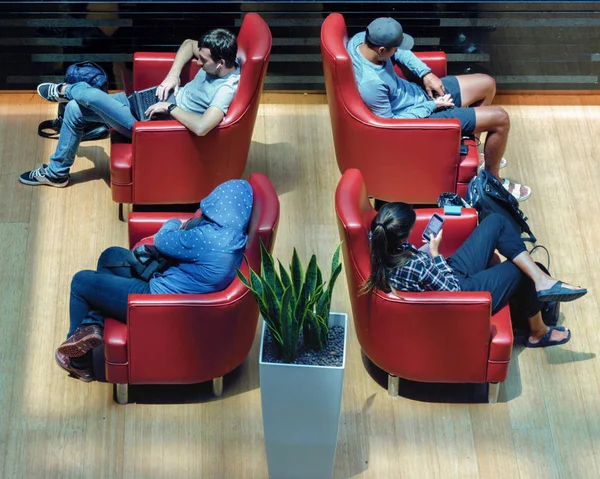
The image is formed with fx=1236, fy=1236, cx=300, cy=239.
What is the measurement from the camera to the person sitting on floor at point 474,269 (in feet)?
17.0

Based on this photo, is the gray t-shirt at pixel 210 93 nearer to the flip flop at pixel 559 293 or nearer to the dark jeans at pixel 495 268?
the dark jeans at pixel 495 268

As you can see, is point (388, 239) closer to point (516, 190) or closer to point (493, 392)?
point (493, 392)

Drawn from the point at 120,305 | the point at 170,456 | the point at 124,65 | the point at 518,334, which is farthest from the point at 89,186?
the point at 518,334

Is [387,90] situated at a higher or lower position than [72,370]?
higher

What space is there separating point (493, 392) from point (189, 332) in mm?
Answer: 1421

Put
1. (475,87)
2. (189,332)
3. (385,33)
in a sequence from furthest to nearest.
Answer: (475,87)
(385,33)
(189,332)

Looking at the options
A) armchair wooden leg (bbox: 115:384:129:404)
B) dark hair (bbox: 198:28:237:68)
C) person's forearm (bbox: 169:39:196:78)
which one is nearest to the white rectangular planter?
armchair wooden leg (bbox: 115:384:129:404)

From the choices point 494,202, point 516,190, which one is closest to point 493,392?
point 494,202

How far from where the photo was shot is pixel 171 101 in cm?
639

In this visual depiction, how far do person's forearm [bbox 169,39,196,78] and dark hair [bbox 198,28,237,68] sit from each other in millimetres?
409

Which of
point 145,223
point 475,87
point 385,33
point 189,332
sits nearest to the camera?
point 189,332

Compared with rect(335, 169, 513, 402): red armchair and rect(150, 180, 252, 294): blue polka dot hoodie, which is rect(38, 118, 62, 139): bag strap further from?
rect(335, 169, 513, 402): red armchair

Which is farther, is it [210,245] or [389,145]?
[389,145]

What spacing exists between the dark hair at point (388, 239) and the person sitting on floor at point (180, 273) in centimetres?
62
